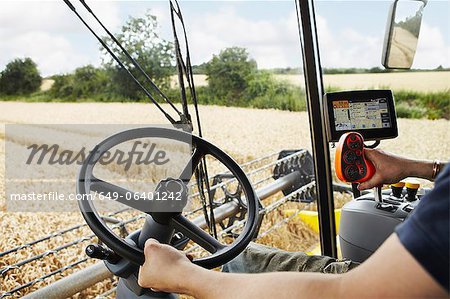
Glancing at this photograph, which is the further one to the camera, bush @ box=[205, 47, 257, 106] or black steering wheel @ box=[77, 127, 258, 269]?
bush @ box=[205, 47, 257, 106]

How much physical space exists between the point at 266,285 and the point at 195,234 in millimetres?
394

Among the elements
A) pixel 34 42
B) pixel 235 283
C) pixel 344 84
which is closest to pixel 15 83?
pixel 34 42

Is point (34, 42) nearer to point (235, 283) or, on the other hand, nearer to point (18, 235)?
point (18, 235)

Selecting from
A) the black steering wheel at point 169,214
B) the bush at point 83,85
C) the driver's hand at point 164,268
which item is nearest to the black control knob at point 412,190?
the black steering wheel at point 169,214

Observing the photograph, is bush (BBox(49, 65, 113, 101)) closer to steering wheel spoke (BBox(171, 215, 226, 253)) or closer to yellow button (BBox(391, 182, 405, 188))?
steering wheel spoke (BBox(171, 215, 226, 253))

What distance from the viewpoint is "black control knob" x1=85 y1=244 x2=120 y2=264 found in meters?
1.14

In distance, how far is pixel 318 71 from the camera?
90.2 inches

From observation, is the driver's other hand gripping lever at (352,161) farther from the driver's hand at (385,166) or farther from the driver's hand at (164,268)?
the driver's hand at (164,268)

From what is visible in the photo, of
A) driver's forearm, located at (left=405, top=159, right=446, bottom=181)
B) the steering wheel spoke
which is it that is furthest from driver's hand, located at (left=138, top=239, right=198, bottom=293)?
driver's forearm, located at (left=405, top=159, right=446, bottom=181)

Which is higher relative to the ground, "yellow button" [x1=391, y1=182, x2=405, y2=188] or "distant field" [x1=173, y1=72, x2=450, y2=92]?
"distant field" [x1=173, y1=72, x2=450, y2=92]

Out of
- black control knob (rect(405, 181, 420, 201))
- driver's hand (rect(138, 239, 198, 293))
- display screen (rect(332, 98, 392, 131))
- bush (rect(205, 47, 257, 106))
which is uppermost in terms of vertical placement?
bush (rect(205, 47, 257, 106))

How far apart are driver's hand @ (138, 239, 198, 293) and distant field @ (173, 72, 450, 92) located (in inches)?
74.9

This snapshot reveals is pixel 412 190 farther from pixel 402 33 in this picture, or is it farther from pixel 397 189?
pixel 402 33

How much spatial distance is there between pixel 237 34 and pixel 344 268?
1696mm
